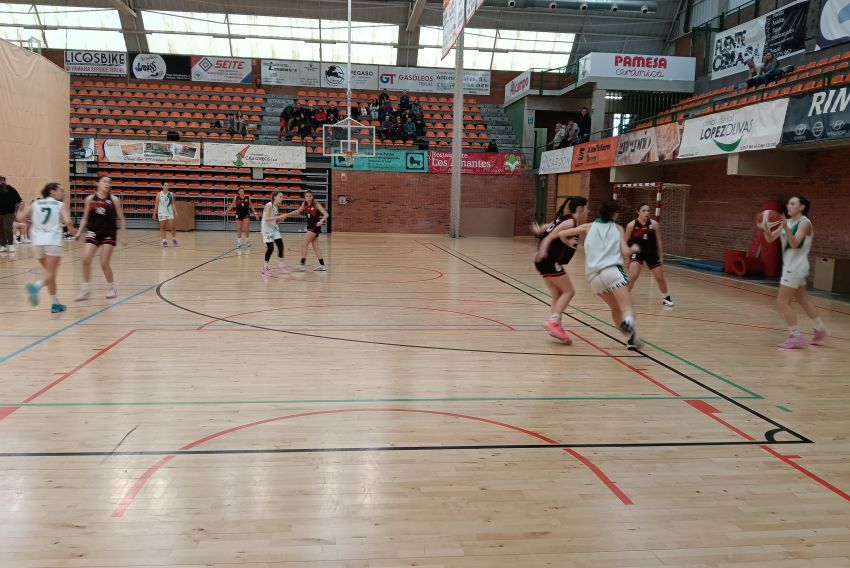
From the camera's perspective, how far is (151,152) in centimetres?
2755

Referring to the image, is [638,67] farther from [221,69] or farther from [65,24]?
[65,24]

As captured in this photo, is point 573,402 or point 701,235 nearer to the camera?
point 573,402

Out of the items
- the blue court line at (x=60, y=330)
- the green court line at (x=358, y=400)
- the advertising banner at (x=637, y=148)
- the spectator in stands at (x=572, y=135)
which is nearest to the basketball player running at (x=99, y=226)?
the blue court line at (x=60, y=330)

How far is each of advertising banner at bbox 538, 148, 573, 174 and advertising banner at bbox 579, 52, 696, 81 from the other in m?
2.80

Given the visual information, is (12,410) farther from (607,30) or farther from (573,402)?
(607,30)

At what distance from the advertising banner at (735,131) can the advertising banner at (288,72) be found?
69.8 ft

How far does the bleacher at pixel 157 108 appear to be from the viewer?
28906 mm

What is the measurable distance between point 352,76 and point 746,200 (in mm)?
21545

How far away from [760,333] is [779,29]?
49.6 ft

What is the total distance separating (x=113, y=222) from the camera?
33.4ft

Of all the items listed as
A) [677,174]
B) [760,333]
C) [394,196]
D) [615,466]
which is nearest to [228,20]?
[394,196]

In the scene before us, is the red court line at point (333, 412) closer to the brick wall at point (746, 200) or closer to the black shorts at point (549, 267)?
the black shorts at point (549, 267)

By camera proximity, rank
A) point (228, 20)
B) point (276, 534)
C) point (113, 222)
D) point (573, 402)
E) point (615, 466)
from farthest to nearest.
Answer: point (228, 20) < point (113, 222) < point (573, 402) < point (615, 466) < point (276, 534)

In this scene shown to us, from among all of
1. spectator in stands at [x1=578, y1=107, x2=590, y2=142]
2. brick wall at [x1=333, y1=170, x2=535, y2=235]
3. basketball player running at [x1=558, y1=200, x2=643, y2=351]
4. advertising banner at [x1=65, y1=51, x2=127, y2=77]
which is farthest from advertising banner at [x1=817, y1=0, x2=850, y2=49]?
advertising banner at [x1=65, y1=51, x2=127, y2=77]
